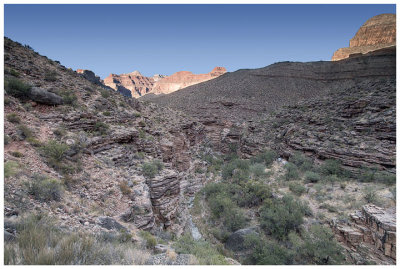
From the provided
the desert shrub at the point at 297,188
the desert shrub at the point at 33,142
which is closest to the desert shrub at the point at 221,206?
the desert shrub at the point at 297,188

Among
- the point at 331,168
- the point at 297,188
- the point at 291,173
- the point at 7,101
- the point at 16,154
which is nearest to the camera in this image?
the point at 16,154

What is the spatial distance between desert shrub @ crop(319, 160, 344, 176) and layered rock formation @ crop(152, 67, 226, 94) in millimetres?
78428

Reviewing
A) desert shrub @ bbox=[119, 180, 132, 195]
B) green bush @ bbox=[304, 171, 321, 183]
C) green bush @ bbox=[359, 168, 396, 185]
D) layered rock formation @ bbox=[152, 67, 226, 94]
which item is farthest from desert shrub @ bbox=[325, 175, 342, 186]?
layered rock formation @ bbox=[152, 67, 226, 94]

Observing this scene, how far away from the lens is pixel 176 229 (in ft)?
28.0

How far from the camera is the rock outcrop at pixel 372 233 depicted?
5.94m

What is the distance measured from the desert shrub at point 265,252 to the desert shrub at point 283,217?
0.62m

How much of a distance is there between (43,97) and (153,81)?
125m

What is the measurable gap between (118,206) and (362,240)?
826 cm

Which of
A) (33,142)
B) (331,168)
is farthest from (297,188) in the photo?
(33,142)

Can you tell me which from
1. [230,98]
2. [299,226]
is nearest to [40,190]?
[299,226]

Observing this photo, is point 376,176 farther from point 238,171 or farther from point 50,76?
point 50,76

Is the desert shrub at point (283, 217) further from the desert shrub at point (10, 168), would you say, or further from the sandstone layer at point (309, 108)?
the desert shrub at point (10, 168)

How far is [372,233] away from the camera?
648cm

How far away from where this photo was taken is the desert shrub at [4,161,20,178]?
14.1 ft
